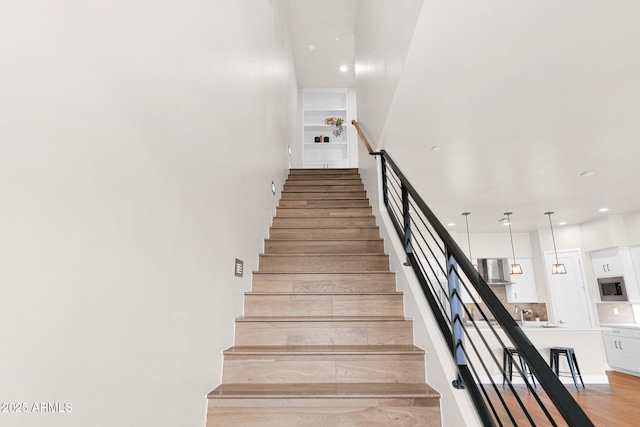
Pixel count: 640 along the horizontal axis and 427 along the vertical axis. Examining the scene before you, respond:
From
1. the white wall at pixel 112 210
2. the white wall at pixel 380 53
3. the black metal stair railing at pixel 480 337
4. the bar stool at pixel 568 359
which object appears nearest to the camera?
the white wall at pixel 112 210

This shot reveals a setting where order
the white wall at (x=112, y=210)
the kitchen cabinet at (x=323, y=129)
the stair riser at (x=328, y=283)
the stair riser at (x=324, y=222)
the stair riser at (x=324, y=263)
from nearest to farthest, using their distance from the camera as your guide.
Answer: the white wall at (x=112, y=210)
the stair riser at (x=328, y=283)
the stair riser at (x=324, y=263)
the stair riser at (x=324, y=222)
the kitchen cabinet at (x=323, y=129)

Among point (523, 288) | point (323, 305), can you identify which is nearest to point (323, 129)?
point (523, 288)

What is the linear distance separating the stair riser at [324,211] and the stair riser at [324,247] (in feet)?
2.24

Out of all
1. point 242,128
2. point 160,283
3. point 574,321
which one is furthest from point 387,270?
point 574,321

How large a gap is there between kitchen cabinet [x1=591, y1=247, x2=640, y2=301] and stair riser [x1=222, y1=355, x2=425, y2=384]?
6.19m

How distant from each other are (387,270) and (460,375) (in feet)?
4.30

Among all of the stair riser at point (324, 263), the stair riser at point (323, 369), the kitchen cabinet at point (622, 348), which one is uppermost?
the stair riser at point (324, 263)

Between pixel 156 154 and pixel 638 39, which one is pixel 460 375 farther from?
pixel 638 39

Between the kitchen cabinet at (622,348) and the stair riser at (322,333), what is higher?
the stair riser at (322,333)

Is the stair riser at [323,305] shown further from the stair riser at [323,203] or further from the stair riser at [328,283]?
the stair riser at [323,203]

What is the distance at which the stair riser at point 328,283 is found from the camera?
2.57 metres

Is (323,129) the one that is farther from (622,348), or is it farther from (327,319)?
(622,348)

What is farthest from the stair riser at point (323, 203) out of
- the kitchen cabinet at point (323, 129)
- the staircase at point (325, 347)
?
the kitchen cabinet at point (323, 129)

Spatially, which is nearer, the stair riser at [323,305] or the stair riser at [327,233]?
the stair riser at [323,305]
